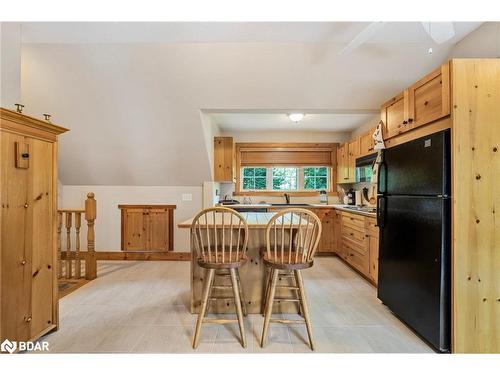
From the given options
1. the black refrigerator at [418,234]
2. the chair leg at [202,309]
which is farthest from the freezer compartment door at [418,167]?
the chair leg at [202,309]

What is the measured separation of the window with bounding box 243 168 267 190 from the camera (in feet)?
17.3

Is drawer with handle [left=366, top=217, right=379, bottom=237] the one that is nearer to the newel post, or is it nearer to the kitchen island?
the kitchen island

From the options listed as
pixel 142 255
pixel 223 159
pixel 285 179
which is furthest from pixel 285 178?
pixel 142 255

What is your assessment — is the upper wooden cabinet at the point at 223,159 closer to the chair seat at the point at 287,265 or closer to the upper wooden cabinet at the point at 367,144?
the upper wooden cabinet at the point at 367,144

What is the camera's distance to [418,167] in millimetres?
1943

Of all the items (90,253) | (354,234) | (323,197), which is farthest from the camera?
(323,197)

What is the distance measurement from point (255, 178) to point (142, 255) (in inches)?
100

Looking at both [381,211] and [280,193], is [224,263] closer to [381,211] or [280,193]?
[381,211]

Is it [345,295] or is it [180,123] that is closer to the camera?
[345,295]

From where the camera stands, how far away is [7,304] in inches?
63.2
